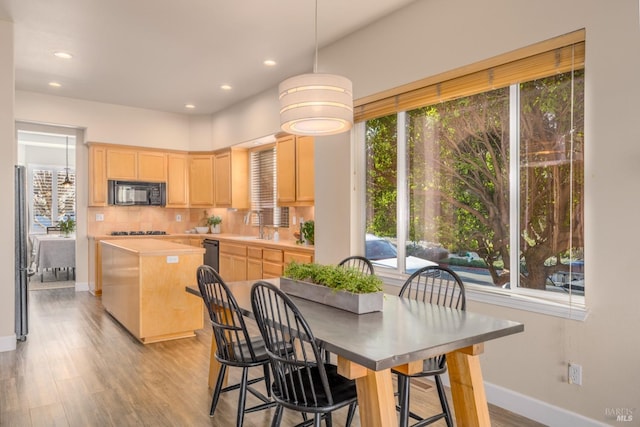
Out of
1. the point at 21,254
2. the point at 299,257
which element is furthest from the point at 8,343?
the point at 299,257

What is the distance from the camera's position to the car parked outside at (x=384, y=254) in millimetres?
3668

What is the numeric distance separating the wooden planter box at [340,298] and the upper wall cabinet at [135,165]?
5204mm

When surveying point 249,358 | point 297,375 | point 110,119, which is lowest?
point 249,358

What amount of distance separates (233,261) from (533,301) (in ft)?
14.1

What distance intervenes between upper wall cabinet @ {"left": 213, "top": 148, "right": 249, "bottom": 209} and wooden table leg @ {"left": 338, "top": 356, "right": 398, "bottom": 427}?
536 centimetres

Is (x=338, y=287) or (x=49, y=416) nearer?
(x=338, y=287)

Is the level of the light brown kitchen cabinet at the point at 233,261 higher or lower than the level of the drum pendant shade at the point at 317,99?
lower

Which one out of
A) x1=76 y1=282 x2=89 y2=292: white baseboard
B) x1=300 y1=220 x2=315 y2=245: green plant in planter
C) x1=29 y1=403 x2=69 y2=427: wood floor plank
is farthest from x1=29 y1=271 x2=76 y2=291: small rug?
x1=29 y1=403 x2=69 y2=427: wood floor plank

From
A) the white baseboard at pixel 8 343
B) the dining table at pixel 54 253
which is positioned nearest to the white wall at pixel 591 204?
the white baseboard at pixel 8 343

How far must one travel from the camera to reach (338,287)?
221 cm

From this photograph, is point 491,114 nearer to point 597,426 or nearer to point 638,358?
point 638,358

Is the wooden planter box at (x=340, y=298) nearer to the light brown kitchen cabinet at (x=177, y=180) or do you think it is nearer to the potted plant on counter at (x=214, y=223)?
the potted plant on counter at (x=214, y=223)

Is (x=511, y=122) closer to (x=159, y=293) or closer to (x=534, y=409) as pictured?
(x=534, y=409)

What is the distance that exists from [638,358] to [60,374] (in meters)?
3.77
